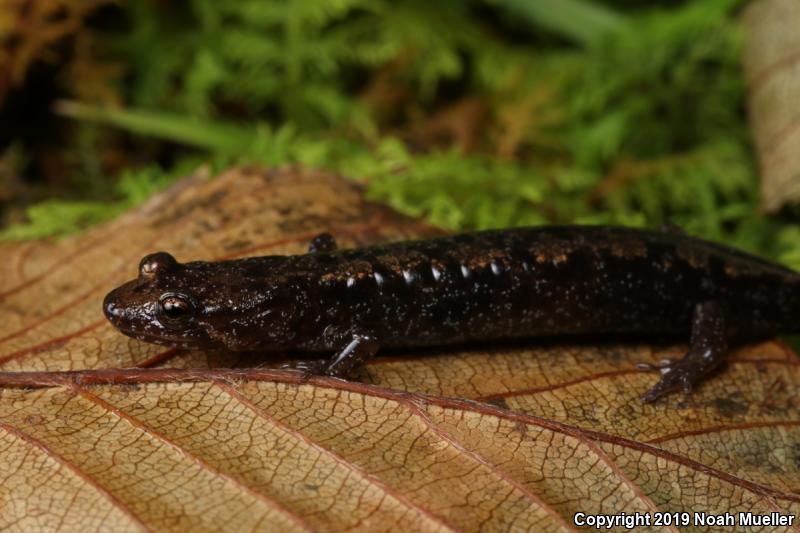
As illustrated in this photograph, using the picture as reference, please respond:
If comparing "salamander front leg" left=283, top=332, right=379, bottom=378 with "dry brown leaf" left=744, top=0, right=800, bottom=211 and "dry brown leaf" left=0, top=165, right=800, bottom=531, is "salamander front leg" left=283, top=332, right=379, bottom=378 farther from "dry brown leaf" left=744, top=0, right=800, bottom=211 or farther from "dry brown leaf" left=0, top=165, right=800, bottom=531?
"dry brown leaf" left=744, top=0, right=800, bottom=211

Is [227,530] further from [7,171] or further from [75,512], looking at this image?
[7,171]

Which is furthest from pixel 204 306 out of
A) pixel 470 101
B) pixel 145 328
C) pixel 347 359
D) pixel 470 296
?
pixel 470 101

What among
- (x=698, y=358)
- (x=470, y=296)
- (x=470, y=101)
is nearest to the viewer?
(x=698, y=358)

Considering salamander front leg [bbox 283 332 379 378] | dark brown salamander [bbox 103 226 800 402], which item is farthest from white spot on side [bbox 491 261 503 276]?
salamander front leg [bbox 283 332 379 378]

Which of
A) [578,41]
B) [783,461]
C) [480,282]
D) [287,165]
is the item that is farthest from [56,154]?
[783,461]

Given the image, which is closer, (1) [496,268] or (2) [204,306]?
(2) [204,306]

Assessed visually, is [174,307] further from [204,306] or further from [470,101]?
[470,101]
